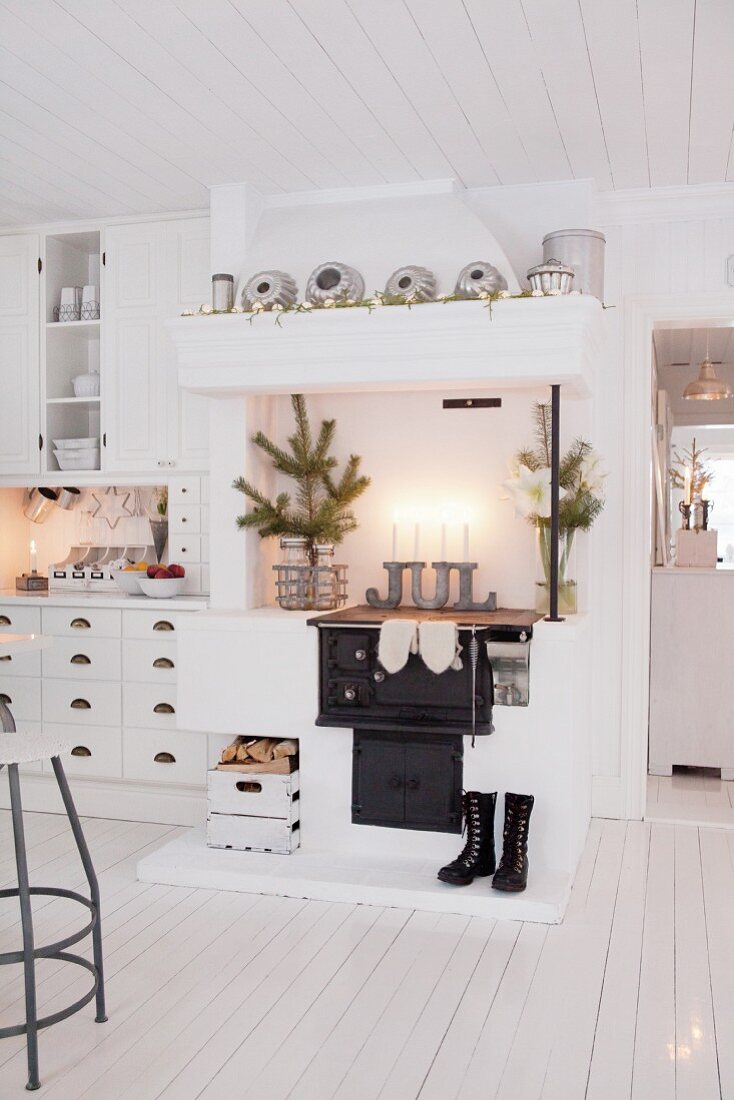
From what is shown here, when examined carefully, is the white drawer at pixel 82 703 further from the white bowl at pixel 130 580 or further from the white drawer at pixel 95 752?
the white bowl at pixel 130 580

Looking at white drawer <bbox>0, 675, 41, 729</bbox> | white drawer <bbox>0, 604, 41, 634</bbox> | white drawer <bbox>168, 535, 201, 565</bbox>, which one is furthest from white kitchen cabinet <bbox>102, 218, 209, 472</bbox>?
white drawer <bbox>0, 675, 41, 729</bbox>

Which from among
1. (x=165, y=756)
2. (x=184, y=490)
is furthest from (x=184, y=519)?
(x=165, y=756)

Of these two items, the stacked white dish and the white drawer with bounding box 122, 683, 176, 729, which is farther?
the stacked white dish

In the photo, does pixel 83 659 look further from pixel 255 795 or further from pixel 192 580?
pixel 255 795

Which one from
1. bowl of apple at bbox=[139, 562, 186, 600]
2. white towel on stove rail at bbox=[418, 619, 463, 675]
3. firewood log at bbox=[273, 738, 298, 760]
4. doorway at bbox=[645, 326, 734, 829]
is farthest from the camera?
doorway at bbox=[645, 326, 734, 829]

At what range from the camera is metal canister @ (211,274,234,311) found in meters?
4.14

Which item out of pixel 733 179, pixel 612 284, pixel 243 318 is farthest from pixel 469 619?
pixel 733 179

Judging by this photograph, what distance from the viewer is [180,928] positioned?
3.26 metres

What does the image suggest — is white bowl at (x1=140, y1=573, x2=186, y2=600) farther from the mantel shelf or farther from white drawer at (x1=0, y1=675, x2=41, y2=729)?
the mantel shelf

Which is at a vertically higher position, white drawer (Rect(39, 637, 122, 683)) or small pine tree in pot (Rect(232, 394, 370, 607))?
small pine tree in pot (Rect(232, 394, 370, 607))

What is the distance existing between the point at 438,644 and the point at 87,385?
7.69 feet

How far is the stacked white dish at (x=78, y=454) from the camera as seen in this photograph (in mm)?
4816

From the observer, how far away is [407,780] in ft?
12.2

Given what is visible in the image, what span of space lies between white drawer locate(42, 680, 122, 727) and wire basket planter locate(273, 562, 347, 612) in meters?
0.93
